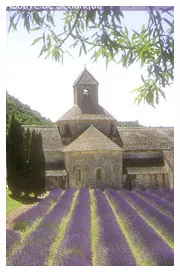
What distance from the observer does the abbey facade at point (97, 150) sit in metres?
8.40

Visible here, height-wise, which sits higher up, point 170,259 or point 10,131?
point 10,131

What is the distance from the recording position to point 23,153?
24.5 ft

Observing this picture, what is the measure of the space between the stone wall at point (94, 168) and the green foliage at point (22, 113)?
2.09m

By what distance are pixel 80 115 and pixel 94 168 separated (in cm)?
249

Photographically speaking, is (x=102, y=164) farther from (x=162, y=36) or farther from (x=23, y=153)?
(x=162, y=36)

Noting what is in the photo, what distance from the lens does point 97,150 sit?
11.8 metres

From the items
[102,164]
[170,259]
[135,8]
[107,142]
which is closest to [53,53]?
[135,8]

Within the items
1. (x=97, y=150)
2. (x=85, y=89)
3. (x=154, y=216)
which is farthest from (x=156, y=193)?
(x=97, y=150)

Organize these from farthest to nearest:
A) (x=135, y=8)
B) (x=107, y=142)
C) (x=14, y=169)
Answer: (x=107, y=142)
(x=14, y=169)
(x=135, y=8)

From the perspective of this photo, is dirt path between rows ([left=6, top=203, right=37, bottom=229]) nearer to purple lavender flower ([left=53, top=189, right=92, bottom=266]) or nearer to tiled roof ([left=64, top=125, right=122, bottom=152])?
purple lavender flower ([left=53, top=189, right=92, bottom=266])

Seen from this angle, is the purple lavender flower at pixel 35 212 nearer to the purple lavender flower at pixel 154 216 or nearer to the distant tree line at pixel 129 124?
the purple lavender flower at pixel 154 216

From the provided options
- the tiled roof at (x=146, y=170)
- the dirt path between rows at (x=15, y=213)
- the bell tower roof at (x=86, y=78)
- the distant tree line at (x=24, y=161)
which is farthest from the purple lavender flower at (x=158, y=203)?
the bell tower roof at (x=86, y=78)

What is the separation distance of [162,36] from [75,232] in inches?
163

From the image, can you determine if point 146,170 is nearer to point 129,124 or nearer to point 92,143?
point 129,124
